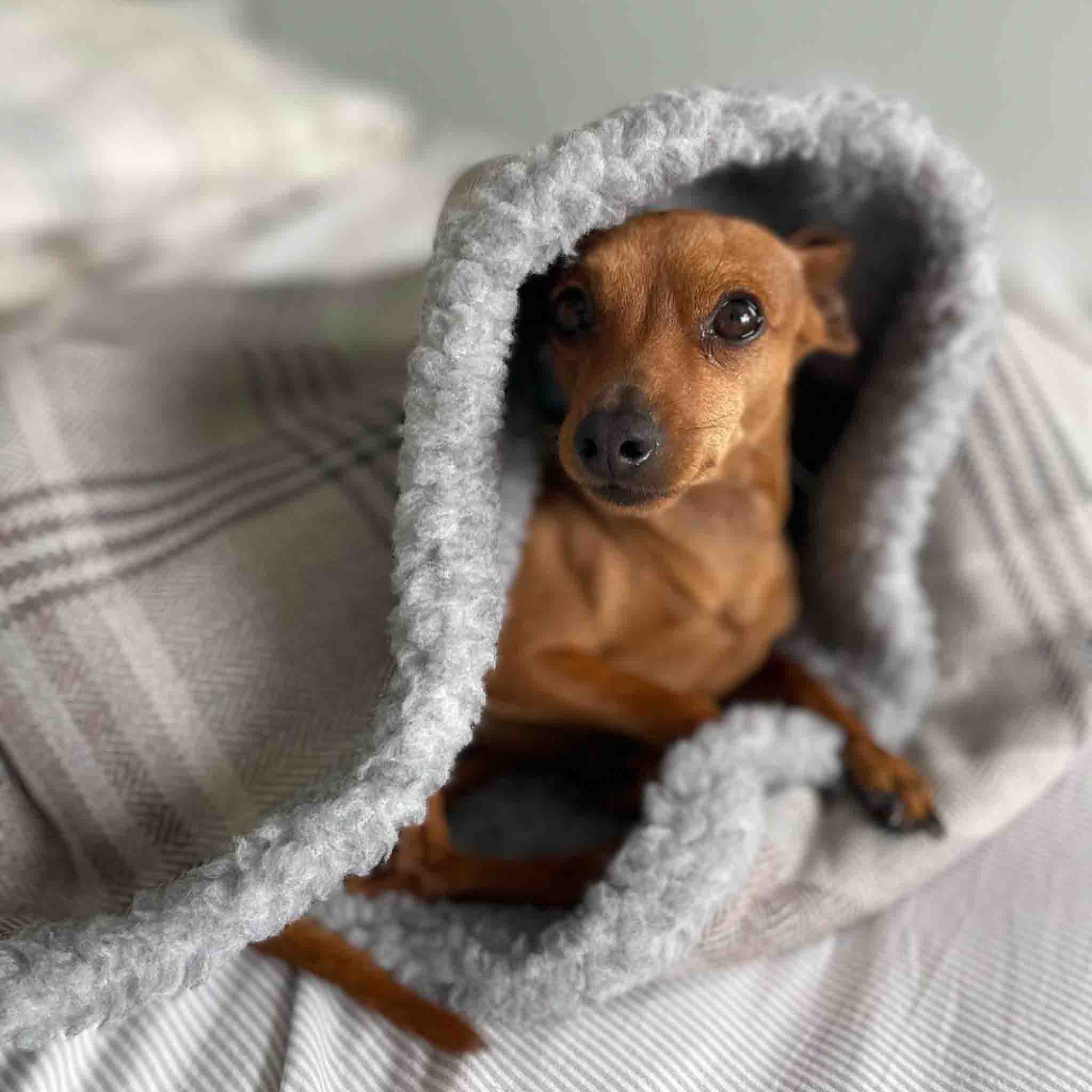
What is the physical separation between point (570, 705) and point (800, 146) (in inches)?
23.1

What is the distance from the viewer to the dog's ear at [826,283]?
1.08 meters

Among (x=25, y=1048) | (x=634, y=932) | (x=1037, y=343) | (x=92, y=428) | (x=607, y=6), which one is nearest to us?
(x=25, y=1048)

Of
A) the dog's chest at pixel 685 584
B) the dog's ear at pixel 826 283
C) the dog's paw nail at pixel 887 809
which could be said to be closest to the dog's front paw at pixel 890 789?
the dog's paw nail at pixel 887 809

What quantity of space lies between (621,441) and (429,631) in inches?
8.7

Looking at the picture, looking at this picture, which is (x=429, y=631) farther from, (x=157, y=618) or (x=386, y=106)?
(x=386, y=106)

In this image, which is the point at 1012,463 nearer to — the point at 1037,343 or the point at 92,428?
the point at 1037,343

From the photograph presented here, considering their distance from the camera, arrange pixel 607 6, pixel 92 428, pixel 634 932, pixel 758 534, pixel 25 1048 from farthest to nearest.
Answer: pixel 607 6, pixel 758 534, pixel 92 428, pixel 634 932, pixel 25 1048

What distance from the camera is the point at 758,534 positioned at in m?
1.17

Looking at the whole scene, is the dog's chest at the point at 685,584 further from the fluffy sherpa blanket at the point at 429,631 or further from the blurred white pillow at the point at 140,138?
the blurred white pillow at the point at 140,138

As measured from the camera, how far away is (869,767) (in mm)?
1076

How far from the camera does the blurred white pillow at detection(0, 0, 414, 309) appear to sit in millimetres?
1362

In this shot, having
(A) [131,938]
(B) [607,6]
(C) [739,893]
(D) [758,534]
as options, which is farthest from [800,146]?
(B) [607,6]

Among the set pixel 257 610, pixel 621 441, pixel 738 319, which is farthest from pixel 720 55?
pixel 257 610

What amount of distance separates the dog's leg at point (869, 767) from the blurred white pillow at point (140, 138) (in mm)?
1128
